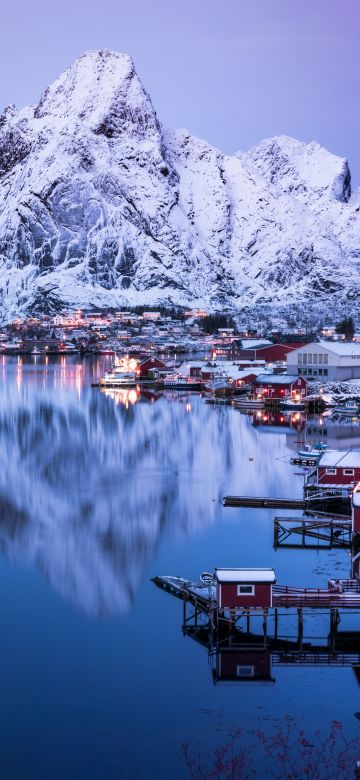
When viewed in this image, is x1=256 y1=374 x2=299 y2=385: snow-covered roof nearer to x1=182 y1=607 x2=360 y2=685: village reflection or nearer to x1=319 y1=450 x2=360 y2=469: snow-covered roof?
x1=319 y1=450 x2=360 y2=469: snow-covered roof

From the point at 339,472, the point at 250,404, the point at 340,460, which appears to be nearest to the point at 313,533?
the point at 339,472

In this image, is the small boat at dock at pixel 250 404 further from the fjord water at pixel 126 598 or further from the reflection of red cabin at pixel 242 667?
the reflection of red cabin at pixel 242 667

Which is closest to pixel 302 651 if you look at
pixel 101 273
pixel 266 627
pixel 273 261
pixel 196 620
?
pixel 266 627

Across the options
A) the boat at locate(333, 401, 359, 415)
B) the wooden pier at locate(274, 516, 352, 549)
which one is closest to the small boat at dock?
the boat at locate(333, 401, 359, 415)

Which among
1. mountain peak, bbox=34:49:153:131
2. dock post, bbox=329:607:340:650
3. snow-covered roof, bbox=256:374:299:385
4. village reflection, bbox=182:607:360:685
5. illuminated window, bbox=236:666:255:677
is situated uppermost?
mountain peak, bbox=34:49:153:131

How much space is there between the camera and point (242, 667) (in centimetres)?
1216

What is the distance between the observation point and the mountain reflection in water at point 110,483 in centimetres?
1644

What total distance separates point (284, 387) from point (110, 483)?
20873 millimetres

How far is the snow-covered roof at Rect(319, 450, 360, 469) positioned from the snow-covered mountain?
116m

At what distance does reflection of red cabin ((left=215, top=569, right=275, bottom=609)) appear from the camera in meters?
12.5

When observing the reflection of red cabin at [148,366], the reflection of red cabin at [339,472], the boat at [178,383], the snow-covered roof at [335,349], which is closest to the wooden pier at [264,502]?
the reflection of red cabin at [339,472]

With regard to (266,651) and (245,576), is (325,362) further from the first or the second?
(266,651)

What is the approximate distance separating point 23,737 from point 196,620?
3570 millimetres

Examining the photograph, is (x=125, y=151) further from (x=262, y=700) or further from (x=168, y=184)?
(x=262, y=700)
